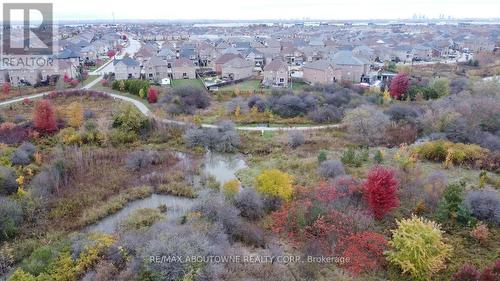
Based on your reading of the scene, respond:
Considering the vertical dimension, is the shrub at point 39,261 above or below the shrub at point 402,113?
below

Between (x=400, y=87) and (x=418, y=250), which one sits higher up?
(x=400, y=87)

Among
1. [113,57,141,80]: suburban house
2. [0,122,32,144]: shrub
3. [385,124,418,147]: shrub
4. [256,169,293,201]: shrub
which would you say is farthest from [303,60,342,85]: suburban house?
[0,122,32,144]: shrub

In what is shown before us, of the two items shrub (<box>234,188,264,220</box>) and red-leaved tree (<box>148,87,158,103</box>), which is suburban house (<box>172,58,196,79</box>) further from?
shrub (<box>234,188,264,220</box>)

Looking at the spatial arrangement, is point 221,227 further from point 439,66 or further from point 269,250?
point 439,66

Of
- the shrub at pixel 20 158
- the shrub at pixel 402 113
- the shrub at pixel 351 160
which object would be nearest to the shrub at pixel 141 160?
the shrub at pixel 20 158

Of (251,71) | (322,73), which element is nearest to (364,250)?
(322,73)

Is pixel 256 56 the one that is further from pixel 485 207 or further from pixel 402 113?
pixel 485 207

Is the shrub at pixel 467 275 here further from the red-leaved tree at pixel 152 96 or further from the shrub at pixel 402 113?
the red-leaved tree at pixel 152 96
